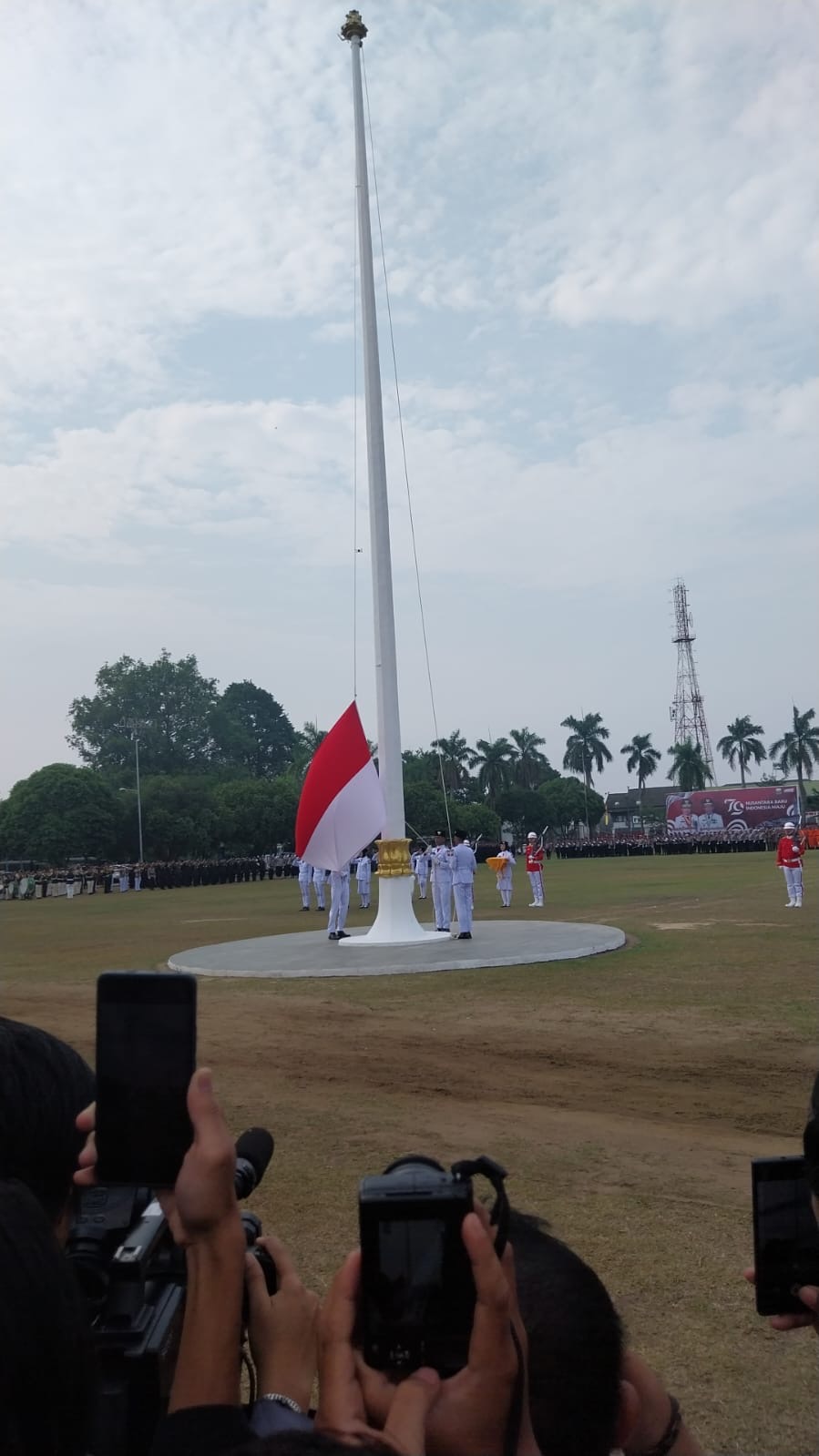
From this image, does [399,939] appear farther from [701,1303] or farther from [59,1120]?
[59,1120]

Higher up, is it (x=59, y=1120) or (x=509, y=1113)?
(x=59, y=1120)

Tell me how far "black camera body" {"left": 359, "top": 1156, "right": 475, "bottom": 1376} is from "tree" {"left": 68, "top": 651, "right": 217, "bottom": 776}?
77985mm

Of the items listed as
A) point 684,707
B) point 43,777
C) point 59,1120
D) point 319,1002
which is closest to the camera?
point 59,1120

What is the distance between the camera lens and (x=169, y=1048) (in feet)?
5.31

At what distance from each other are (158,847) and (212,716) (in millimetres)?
31656

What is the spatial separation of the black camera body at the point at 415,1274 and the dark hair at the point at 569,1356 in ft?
1.18

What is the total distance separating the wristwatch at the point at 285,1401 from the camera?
148 centimetres

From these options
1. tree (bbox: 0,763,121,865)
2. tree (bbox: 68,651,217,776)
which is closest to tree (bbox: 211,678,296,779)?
tree (bbox: 68,651,217,776)

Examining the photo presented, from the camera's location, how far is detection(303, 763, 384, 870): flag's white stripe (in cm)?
1559

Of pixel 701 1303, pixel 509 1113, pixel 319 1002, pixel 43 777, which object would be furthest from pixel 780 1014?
pixel 43 777

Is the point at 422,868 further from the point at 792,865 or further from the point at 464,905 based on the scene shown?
the point at 464,905

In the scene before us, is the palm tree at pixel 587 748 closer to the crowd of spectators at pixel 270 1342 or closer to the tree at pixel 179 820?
the tree at pixel 179 820

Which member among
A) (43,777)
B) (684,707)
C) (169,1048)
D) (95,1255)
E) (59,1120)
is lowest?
(95,1255)


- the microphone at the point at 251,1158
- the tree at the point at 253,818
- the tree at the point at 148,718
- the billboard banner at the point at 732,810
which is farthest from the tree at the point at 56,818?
the microphone at the point at 251,1158
